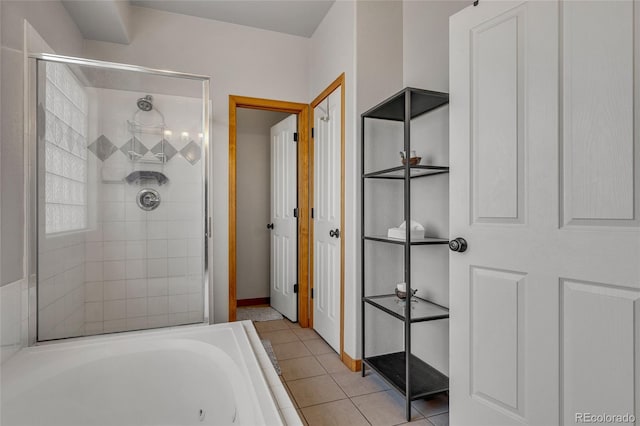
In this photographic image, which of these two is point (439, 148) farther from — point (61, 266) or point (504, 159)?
point (61, 266)

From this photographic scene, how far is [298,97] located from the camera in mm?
3188

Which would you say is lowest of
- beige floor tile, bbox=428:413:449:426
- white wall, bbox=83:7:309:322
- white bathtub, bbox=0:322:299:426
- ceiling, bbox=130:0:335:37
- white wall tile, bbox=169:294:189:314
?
beige floor tile, bbox=428:413:449:426

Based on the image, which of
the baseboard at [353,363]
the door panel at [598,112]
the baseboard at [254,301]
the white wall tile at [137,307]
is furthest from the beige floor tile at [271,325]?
the door panel at [598,112]

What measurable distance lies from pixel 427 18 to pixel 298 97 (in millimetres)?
1362

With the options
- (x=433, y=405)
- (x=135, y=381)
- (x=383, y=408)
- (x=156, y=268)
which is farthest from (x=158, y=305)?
(x=433, y=405)

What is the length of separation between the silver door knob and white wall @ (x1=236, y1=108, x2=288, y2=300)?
108 inches

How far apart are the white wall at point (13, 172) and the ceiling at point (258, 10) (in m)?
1.17

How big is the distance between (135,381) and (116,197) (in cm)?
99

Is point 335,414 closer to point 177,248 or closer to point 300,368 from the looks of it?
point 300,368

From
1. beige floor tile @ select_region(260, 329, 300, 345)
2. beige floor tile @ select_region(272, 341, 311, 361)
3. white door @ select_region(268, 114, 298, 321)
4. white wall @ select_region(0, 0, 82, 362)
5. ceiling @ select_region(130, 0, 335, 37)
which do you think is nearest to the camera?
white wall @ select_region(0, 0, 82, 362)

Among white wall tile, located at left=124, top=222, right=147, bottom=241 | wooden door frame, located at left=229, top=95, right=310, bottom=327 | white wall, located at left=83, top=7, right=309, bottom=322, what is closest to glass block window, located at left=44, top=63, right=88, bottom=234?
white wall tile, located at left=124, top=222, right=147, bottom=241

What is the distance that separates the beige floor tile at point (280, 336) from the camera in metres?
2.87

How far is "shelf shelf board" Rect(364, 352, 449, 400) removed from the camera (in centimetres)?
185

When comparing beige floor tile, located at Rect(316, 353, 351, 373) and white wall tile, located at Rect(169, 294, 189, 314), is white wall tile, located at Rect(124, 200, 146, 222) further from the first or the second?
beige floor tile, located at Rect(316, 353, 351, 373)
